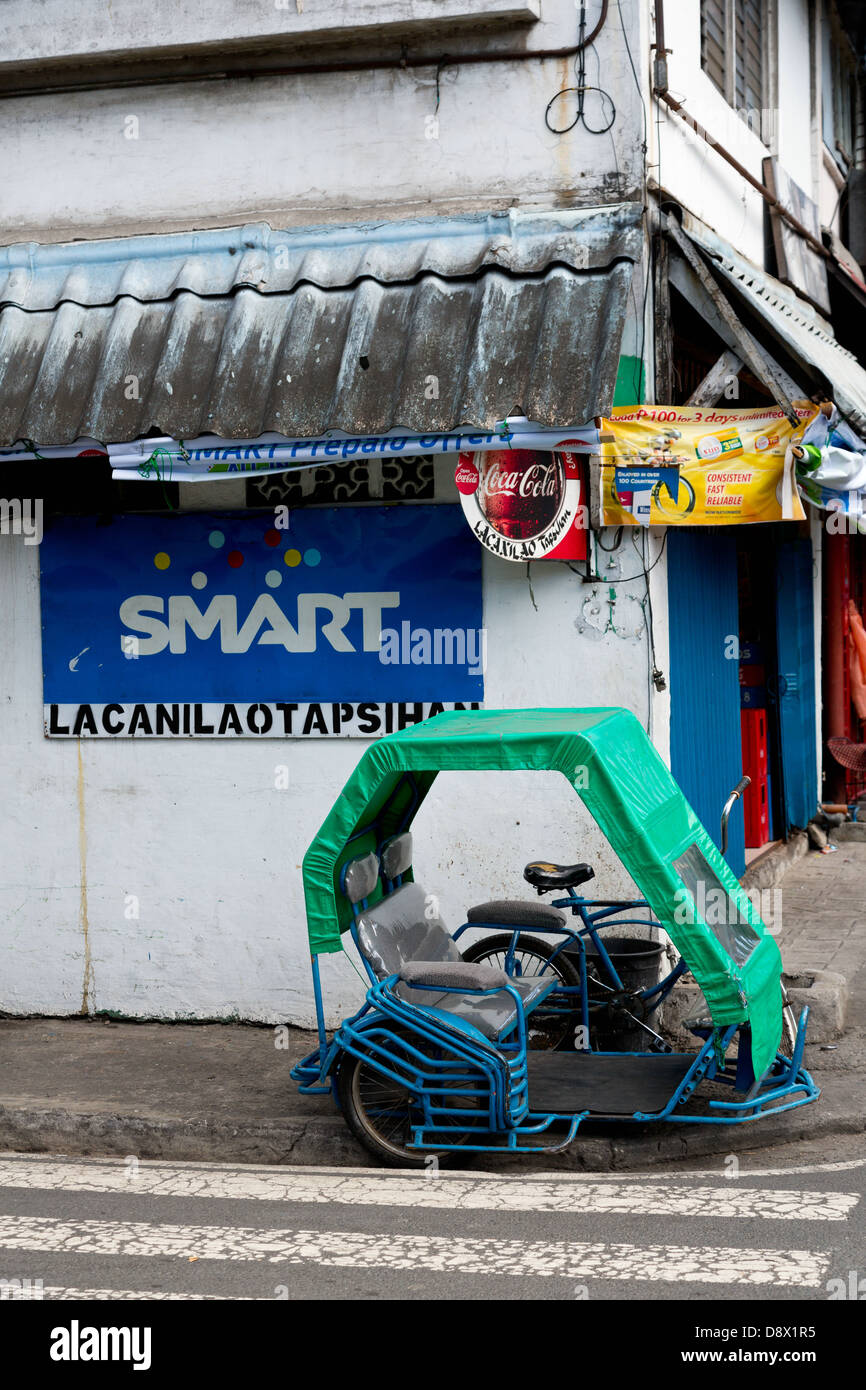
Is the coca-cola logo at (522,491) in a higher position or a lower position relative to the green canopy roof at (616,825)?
higher

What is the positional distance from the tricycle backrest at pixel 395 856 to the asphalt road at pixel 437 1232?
134cm

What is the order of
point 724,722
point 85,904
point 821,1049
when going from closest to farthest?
point 821,1049 → point 85,904 → point 724,722

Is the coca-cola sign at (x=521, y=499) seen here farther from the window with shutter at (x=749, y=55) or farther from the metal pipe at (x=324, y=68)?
the window with shutter at (x=749, y=55)

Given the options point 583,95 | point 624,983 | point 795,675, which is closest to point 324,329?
point 583,95

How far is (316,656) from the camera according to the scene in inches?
332

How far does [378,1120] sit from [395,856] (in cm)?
120

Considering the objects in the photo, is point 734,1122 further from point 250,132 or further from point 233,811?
point 250,132

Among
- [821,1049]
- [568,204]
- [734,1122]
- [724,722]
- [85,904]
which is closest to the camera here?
[734,1122]

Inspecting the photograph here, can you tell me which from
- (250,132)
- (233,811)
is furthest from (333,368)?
(233,811)

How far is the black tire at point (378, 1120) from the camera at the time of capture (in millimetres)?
6355

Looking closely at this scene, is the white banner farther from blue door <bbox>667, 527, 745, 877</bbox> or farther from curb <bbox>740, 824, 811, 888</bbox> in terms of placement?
curb <bbox>740, 824, 811, 888</bbox>

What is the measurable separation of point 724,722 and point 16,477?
4970 mm

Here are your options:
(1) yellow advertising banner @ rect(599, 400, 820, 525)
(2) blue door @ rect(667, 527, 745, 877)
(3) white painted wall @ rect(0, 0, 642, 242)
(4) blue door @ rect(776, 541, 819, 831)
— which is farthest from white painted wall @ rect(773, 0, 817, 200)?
(1) yellow advertising banner @ rect(599, 400, 820, 525)

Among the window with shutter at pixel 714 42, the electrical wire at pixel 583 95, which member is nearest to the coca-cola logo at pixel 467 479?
the electrical wire at pixel 583 95
